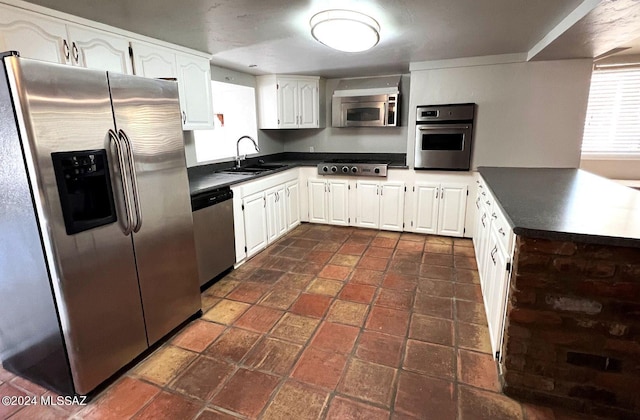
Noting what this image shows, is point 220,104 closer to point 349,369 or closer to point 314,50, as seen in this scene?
point 314,50

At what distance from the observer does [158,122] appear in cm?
205

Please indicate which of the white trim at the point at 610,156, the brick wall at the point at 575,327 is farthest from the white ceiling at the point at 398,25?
the white trim at the point at 610,156

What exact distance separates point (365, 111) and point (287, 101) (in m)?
1.12

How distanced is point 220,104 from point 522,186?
11.2 ft

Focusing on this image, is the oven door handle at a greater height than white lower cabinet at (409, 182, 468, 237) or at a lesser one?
greater

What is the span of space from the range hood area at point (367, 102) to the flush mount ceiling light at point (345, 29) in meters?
1.95

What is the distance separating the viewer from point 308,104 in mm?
4836

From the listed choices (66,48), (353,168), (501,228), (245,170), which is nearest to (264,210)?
(245,170)

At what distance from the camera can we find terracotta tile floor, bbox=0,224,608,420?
170 centimetres

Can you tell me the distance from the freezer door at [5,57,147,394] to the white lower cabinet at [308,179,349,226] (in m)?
3.05

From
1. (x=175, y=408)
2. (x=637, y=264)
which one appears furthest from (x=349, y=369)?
(x=637, y=264)

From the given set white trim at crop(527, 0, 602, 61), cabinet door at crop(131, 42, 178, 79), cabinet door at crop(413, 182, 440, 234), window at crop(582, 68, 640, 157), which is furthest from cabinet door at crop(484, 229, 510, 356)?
window at crop(582, 68, 640, 157)

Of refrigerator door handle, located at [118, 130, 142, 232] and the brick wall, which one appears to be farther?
refrigerator door handle, located at [118, 130, 142, 232]

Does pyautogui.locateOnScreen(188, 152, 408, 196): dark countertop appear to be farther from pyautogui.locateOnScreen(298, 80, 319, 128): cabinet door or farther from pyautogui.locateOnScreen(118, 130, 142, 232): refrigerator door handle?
pyautogui.locateOnScreen(118, 130, 142, 232): refrigerator door handle
